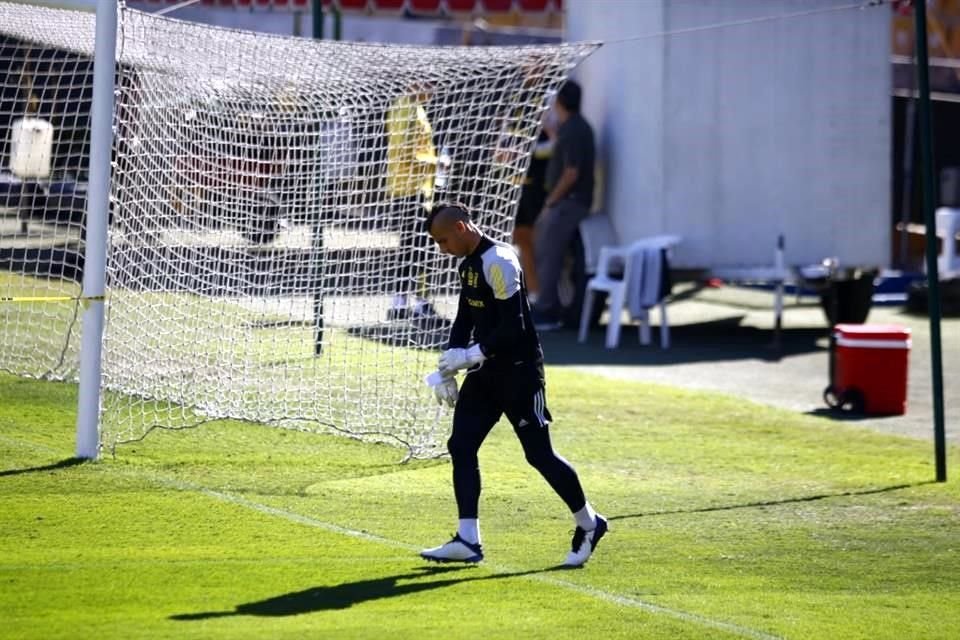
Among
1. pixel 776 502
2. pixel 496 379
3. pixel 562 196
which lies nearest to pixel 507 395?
pixel 496 379

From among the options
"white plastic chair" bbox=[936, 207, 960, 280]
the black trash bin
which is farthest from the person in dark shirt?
"white plastic chair" bbox=[936, 207, 960, 280]

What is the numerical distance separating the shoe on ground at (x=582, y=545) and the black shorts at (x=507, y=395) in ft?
1.90

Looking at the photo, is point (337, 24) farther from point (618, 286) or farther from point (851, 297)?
point (851, 297)

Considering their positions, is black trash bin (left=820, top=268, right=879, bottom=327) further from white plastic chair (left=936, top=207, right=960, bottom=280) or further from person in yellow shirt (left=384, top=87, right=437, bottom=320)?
person in yellow shirt (left=384, top=87, right=437, bottom=320)

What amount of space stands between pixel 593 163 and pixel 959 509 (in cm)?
909

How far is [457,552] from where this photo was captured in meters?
8.21

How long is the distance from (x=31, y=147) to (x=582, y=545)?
319 inches

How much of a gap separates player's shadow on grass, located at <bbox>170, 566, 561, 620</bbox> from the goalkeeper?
0.75 ft

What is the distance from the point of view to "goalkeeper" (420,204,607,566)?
8.25m

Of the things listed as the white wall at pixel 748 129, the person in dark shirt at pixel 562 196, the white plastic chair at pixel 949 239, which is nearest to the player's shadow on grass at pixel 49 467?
the person in dark shirt at pixel 562 196

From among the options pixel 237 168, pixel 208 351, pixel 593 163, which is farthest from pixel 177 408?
pixel 593 163

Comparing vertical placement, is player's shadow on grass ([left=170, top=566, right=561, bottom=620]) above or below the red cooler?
below

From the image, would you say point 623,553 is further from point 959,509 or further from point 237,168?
point 237,168

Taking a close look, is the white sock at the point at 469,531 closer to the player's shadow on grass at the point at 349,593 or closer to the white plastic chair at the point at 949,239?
the player's shadow on grass at the point at 349,593
